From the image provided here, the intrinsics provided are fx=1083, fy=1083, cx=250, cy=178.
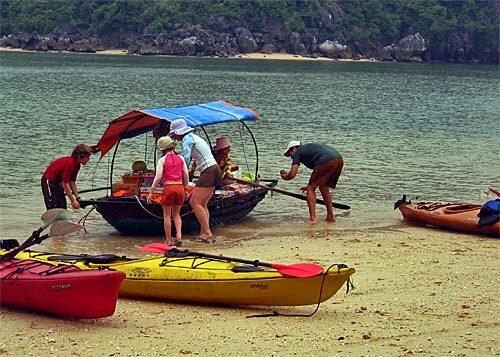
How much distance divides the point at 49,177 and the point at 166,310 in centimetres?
488

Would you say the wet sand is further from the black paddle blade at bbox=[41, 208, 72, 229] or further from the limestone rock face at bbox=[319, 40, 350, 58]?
the limestone rock face at bbox=[319, 40, 350, 58]

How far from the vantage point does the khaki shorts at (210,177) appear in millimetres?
14073

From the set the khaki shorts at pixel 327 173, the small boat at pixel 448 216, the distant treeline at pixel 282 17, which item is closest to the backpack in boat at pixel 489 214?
the small boat at pixel 448 216

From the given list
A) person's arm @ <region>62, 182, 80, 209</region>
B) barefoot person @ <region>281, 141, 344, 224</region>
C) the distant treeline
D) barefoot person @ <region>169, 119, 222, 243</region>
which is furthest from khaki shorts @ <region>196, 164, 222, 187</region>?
the distant treeline

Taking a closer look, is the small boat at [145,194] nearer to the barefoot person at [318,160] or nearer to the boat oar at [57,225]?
the barefoot person at [318,160]

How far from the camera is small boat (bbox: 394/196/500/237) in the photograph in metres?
15.5

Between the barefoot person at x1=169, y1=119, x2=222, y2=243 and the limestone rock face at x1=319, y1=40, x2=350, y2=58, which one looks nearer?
the barefoot person at x1=169, y1=119, x2=222, y2=243

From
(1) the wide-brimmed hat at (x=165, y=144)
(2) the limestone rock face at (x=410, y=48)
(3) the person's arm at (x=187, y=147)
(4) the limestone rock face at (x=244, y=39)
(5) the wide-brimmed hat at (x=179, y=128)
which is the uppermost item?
(5) the wide-brimmed hat at (x=179, y=128)

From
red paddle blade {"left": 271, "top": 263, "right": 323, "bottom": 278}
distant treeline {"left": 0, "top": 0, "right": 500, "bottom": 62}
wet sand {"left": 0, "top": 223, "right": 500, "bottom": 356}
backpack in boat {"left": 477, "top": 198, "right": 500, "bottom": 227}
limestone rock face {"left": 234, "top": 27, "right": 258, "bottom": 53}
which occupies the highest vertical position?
red paddle blade {"left": 271, "top": 263, "right": 323, "bottom": 278}

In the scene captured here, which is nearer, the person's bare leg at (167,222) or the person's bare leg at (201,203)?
the person's bare leg at (167,222)

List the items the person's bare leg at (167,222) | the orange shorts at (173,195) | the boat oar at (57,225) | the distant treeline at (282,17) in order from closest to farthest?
1. the boat oar at (57,225)
2. the orange shorts at (173,195)
3. the person's bare leg at (167,222)
4. the distant treeline at (282,17)

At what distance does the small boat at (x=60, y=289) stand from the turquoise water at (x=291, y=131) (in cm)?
549

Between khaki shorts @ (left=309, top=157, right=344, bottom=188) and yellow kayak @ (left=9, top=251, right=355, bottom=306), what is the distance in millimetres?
5714

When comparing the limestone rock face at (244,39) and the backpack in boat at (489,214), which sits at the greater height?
the backpack in boat at (489,214)
